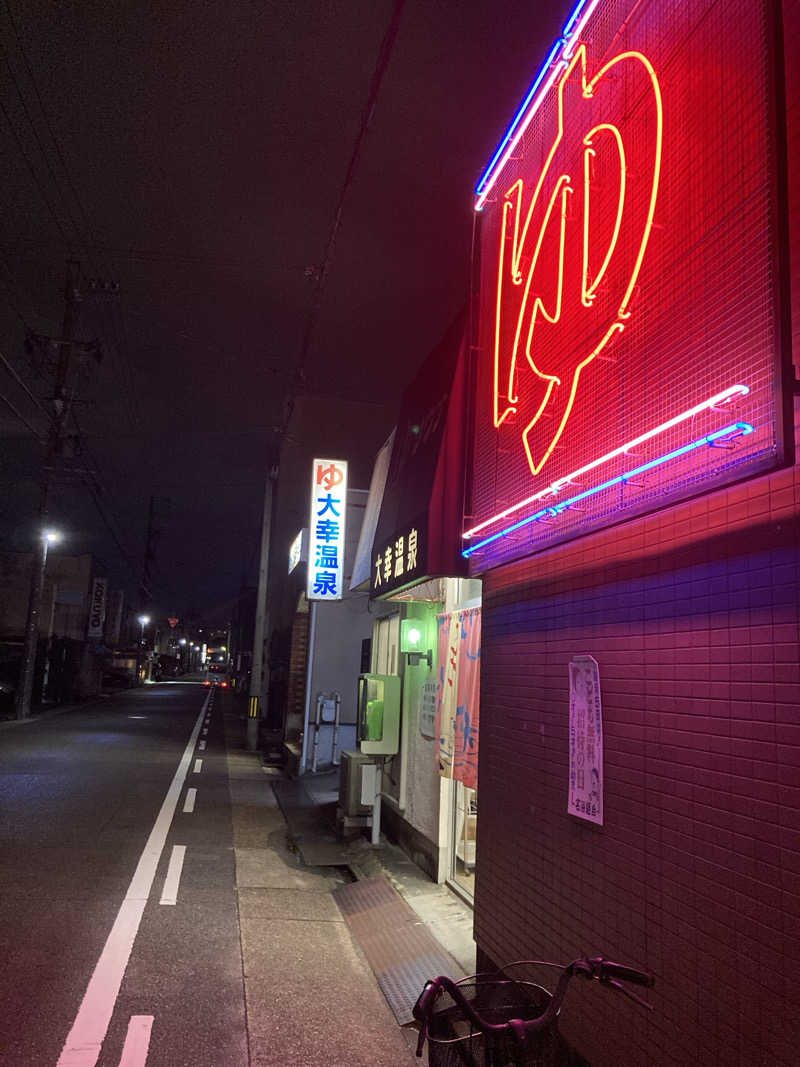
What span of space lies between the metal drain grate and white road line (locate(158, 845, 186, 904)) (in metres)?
1.72

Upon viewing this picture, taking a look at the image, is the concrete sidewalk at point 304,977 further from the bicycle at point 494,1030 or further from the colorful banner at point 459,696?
the bicycle at point 494,1030

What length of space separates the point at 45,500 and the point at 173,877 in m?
22.2

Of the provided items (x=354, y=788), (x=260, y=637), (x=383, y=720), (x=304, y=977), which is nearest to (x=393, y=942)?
(x=304, y=977)

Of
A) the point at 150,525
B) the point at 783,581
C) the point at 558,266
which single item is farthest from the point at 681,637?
the point at 150,525

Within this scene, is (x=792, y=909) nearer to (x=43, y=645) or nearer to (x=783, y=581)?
(x=783, y=581)

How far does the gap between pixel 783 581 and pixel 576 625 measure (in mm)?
1830

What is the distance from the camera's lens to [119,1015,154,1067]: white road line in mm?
4176

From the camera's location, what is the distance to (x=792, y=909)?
2609mm

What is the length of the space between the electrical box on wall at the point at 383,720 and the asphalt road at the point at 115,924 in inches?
90.9

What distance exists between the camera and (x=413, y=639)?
33.2 ft

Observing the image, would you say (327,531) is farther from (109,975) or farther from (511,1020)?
(511,1020)

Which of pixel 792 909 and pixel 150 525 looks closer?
pixel 792 909

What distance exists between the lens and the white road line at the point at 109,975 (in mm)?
4289

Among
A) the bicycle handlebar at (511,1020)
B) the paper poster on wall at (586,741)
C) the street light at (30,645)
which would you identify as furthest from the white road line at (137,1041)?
the street light at (30,645)
